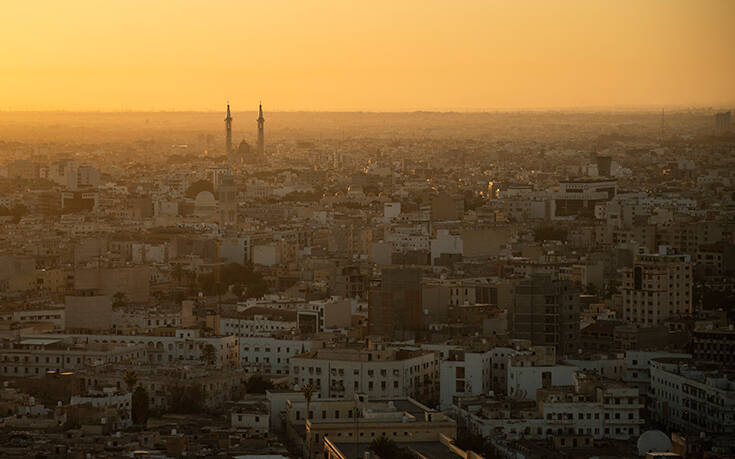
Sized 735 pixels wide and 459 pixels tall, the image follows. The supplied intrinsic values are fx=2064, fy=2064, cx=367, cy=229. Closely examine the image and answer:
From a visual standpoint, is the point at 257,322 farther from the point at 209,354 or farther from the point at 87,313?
the point at 209,354

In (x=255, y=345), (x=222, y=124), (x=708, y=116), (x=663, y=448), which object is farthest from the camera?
(x=222, y=124)

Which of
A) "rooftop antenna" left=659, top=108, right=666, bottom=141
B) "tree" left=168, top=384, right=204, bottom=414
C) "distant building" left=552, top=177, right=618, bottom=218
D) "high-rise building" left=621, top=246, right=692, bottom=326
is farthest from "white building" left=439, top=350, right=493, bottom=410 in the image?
"rooftop antenna" left=659, top=108, right=666, bottom=141

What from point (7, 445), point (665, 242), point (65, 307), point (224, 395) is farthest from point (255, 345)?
point (665, 242)

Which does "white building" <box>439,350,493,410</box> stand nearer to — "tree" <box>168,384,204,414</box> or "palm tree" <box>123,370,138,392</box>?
"tree" <box>168,384,204,414</box>

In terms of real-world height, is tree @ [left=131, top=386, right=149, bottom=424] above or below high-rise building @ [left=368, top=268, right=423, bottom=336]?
below

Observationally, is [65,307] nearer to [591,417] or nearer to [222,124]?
[591,417]

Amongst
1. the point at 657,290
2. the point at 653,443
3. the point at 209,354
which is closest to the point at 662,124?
the point at 657,290
